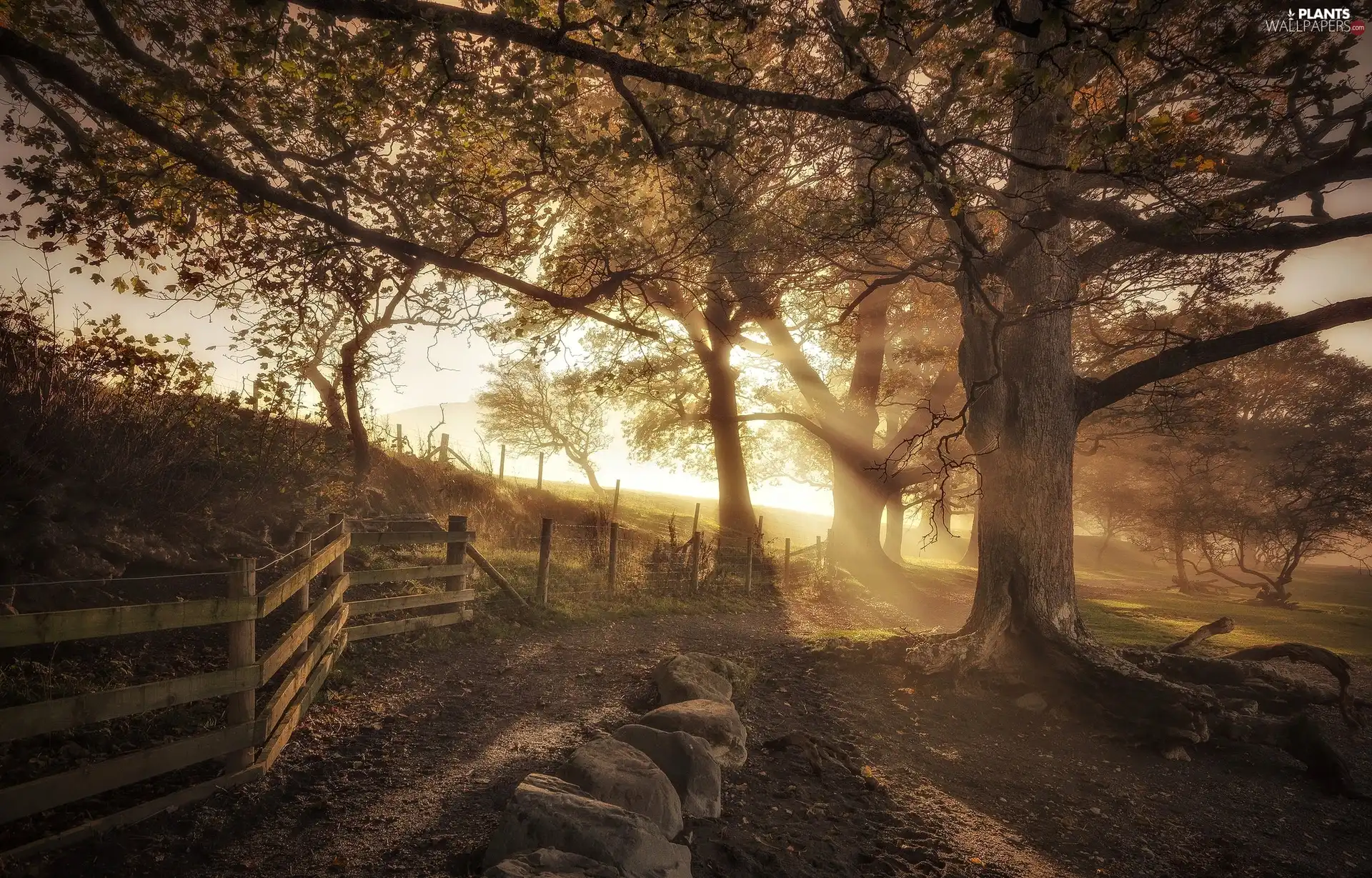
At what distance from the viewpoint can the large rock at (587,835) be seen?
371 centimetres

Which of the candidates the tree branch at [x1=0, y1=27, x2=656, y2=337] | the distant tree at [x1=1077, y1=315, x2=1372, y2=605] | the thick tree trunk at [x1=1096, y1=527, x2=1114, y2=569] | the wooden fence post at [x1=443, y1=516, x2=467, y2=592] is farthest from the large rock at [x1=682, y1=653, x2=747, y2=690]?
the thick tree trunk at [x1=1096, y1=527, x2=1114, y2=569]

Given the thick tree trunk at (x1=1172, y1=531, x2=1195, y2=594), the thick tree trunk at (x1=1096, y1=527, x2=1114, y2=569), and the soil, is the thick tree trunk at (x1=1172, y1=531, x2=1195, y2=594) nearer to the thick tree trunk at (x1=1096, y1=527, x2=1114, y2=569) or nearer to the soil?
the thick tree trunk at (x1=1096, y1=527, x2=1114, y2=569)

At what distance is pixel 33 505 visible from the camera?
23.8ft

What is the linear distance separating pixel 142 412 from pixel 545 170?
8145mm

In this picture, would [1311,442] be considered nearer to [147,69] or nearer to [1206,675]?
[1206,675]

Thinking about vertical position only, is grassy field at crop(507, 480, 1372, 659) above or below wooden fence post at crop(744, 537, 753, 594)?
below

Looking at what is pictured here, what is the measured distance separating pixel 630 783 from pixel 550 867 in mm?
1334

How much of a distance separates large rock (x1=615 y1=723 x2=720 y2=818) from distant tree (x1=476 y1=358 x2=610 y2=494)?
114 ft

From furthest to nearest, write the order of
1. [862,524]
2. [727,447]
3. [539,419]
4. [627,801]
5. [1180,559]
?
1. [539,419]
2. [1180,559]
3. [727,447]
4. [862,524]
5. [627,801]

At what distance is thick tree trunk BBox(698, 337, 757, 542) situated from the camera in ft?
74.5

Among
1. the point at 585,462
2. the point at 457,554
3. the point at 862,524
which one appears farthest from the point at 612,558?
the point at 585,462

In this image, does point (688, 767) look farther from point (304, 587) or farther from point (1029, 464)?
point (1029, 464)

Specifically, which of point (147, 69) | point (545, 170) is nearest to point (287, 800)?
point (545, 170)

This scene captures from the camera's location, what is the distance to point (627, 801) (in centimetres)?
452
